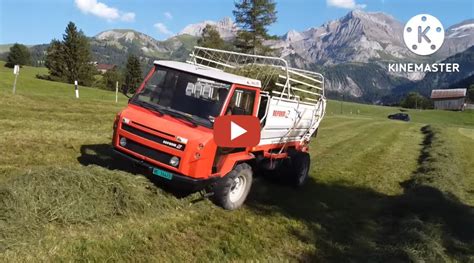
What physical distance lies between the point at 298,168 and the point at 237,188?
2.92 meters

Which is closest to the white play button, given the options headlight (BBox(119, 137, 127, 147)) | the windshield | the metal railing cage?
the windshield

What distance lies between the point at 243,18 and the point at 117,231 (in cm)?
5853

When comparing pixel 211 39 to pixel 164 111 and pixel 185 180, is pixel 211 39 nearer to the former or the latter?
pixel 164 111

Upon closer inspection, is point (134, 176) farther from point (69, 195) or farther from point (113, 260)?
point (113, 260)

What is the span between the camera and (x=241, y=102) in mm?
9070

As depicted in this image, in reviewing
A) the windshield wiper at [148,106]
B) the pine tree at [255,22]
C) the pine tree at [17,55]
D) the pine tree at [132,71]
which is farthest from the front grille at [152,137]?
the pine tree at [17,55]

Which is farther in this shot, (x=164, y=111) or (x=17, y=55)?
(x=17, y=55)

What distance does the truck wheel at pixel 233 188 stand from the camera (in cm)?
839

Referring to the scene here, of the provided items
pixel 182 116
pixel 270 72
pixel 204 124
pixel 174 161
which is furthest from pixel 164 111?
pixel 270 72

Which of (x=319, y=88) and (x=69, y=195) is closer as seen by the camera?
(x=69, y=195)

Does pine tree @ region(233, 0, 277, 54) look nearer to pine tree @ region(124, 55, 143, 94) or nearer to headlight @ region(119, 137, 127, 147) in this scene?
pine tree @ region(124, 55, 143, 94)

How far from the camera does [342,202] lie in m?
10.8

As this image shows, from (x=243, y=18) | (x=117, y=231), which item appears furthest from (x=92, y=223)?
(x=243, y=18)

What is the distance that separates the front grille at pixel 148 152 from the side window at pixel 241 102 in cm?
151
